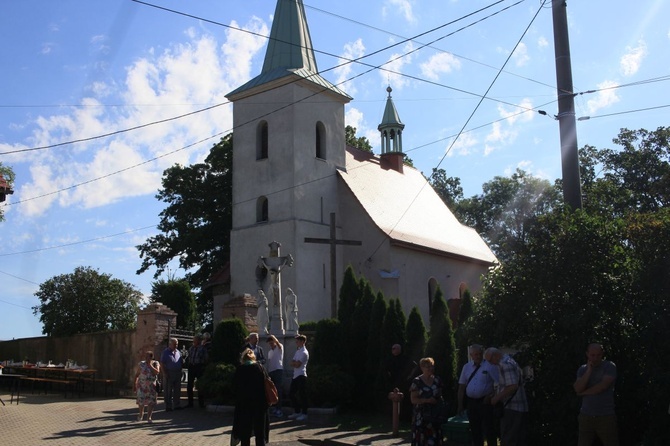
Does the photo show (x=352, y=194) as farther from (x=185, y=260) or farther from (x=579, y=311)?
(x=579, y=311)

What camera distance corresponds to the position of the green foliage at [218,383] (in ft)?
47.9

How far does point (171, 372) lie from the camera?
14.8m

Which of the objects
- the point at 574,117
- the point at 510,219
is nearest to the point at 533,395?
the point at 574,117

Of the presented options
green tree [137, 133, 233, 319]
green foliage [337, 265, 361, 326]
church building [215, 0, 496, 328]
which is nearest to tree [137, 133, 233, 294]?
green tree [137, 133, 233, 319]

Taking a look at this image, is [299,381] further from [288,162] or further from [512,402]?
[288,162]

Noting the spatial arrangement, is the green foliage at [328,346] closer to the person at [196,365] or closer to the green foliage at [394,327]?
the green foliage at [394,327]

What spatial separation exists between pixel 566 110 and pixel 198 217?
25.7 metres

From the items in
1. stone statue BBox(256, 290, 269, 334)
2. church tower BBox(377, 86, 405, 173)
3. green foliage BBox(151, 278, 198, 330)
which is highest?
church tower BBox(377, 86, 405, 173)

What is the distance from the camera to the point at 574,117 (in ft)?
37.9

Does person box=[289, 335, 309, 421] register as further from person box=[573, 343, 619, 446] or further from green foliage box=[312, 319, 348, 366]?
person box=[573, 343, 619, 446]

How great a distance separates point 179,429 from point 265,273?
5.85 metres

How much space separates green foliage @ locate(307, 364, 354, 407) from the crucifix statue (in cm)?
201

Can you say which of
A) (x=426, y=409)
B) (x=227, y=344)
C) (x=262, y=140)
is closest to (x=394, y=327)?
(x=227, y=344)

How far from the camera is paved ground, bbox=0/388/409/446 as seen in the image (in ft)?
36.1
